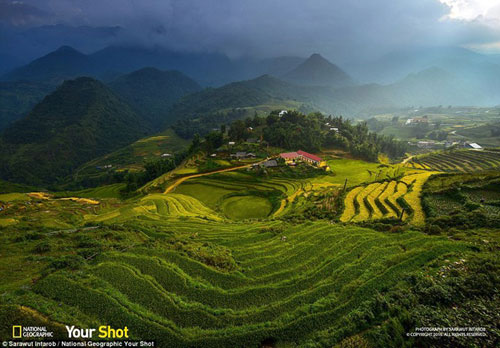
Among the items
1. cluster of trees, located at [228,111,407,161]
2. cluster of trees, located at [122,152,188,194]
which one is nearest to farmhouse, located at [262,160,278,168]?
cluster of trees, located at [228,111,407,161]

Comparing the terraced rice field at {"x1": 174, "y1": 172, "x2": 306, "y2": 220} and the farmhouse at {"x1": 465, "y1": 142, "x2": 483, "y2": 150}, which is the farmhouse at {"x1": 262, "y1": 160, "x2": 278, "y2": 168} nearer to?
the terraced rice field at {"x1": 174, "y1": 172, "x2": 306, "y2": 220}

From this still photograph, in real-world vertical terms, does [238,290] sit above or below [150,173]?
above

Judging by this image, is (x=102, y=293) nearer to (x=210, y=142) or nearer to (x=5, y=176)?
(x=210, y=142)

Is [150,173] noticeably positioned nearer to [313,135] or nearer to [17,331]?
[17,331]

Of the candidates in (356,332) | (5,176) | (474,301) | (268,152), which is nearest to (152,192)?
(268,152)

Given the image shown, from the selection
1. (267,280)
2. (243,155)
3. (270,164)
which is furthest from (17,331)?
(243,155)

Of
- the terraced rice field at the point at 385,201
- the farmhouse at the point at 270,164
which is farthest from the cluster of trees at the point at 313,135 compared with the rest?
the terraced rice field at the point at 385,201
